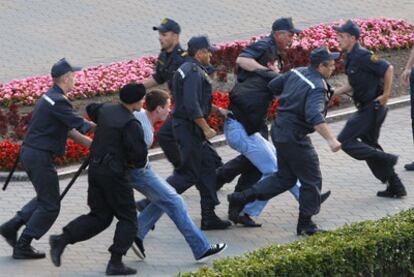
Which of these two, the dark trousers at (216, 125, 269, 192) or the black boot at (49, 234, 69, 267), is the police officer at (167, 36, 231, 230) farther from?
the black boot at (49, 234, 69, 267)

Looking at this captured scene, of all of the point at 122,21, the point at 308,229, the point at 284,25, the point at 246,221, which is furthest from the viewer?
the point at 122,21

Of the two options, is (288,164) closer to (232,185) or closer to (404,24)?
(232,185)

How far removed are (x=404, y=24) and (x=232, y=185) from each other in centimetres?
678

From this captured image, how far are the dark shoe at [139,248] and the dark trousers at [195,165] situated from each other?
3.10 feet

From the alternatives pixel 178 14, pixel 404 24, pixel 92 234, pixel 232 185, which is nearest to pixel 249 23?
pixel 178 14

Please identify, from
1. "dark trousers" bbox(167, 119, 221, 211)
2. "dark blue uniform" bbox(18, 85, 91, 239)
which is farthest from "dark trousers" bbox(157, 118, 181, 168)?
"dark blue uniform" bbox(18, 85, 91, 239)

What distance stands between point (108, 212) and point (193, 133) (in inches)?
59.1

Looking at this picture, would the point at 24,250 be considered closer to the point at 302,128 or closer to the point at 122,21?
the point at 302,128

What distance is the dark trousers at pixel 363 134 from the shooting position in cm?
1404

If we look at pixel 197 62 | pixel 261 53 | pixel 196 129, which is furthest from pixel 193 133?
pixel 261 53

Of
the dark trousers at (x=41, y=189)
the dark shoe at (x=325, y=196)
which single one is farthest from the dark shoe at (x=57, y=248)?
the dark shoe at (x=325, y=196)

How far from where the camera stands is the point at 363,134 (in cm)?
1419

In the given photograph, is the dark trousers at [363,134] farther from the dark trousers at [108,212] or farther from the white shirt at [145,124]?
the dark trousers at [108,212]

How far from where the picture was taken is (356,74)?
14.0 metres
